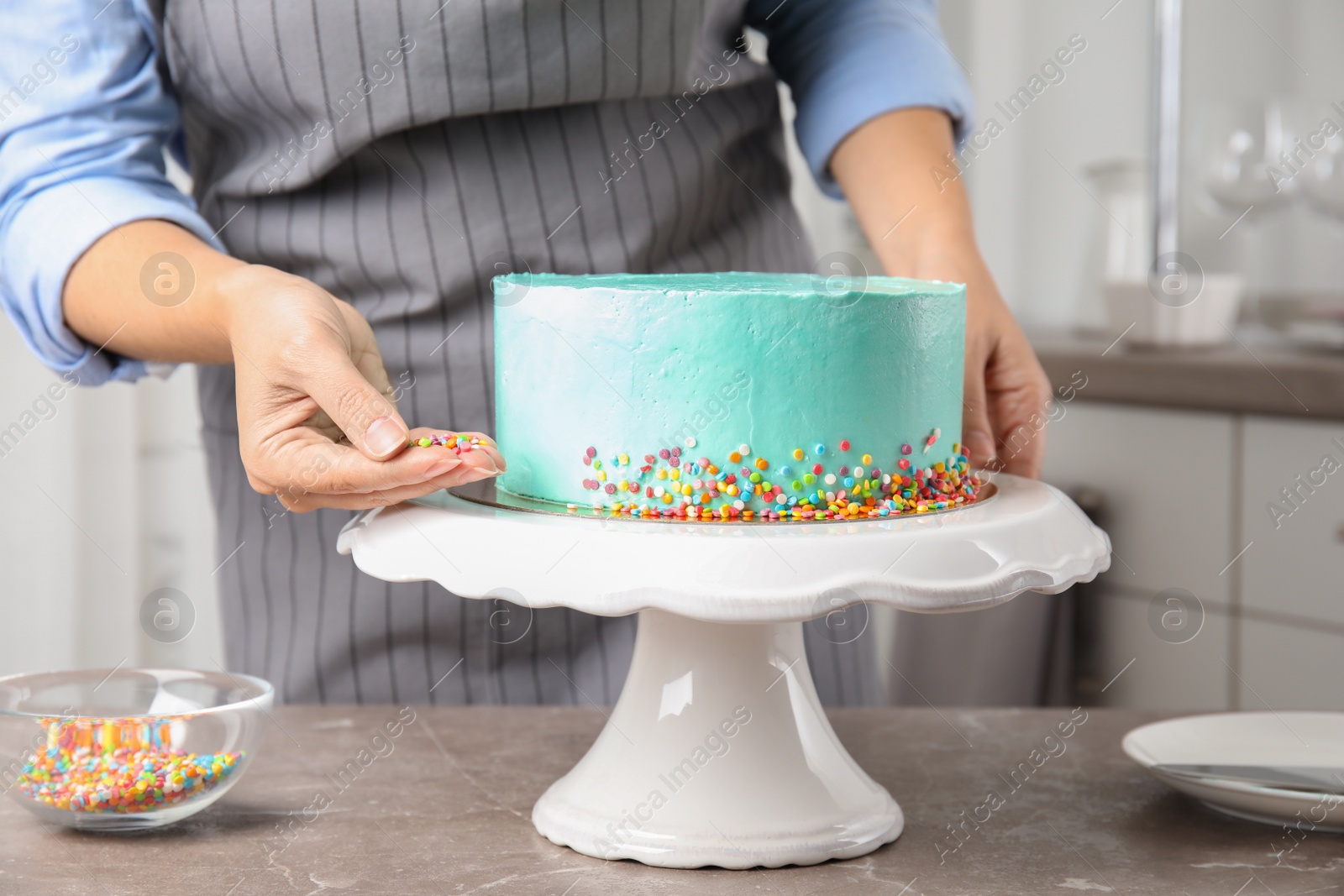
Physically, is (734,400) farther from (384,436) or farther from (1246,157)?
(1246,157)

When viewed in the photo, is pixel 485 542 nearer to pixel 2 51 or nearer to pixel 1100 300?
pixel 2 51

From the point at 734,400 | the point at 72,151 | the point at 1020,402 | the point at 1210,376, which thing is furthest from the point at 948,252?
the point at 1210,376

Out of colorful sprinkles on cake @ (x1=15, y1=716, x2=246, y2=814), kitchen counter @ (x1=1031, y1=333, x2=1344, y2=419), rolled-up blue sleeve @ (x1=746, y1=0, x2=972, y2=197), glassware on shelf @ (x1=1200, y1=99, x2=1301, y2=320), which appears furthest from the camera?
glassware on shelf @ (x1=1200, y1=99, x2=1301, y2=320)

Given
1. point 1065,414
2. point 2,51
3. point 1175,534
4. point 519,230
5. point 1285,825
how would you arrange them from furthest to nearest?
1. point 1065,414
2. point 1175,534
3. point 519,230
4. point 2,51
5. point 1285,825

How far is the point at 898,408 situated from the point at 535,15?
1.31 ft

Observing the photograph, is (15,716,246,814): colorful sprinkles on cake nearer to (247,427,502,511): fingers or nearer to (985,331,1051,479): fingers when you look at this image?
(247,427,502,511): fingers

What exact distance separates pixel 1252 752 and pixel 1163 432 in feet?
3.80

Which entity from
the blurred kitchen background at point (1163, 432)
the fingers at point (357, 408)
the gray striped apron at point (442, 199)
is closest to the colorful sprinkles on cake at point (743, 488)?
the fingers at point (357, 408)

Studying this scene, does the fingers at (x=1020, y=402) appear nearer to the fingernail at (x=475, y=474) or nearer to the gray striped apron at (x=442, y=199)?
the gray striped apron at (x=442, y=199)

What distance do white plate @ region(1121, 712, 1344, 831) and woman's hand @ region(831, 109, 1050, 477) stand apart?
0.20m

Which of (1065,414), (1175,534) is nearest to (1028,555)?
(1175,534)

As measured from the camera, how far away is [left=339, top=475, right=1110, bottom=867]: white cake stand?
60 centimetres

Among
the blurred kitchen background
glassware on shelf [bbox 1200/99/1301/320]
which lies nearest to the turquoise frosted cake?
the blurred kitchen background

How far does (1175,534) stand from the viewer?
74.6 inches
